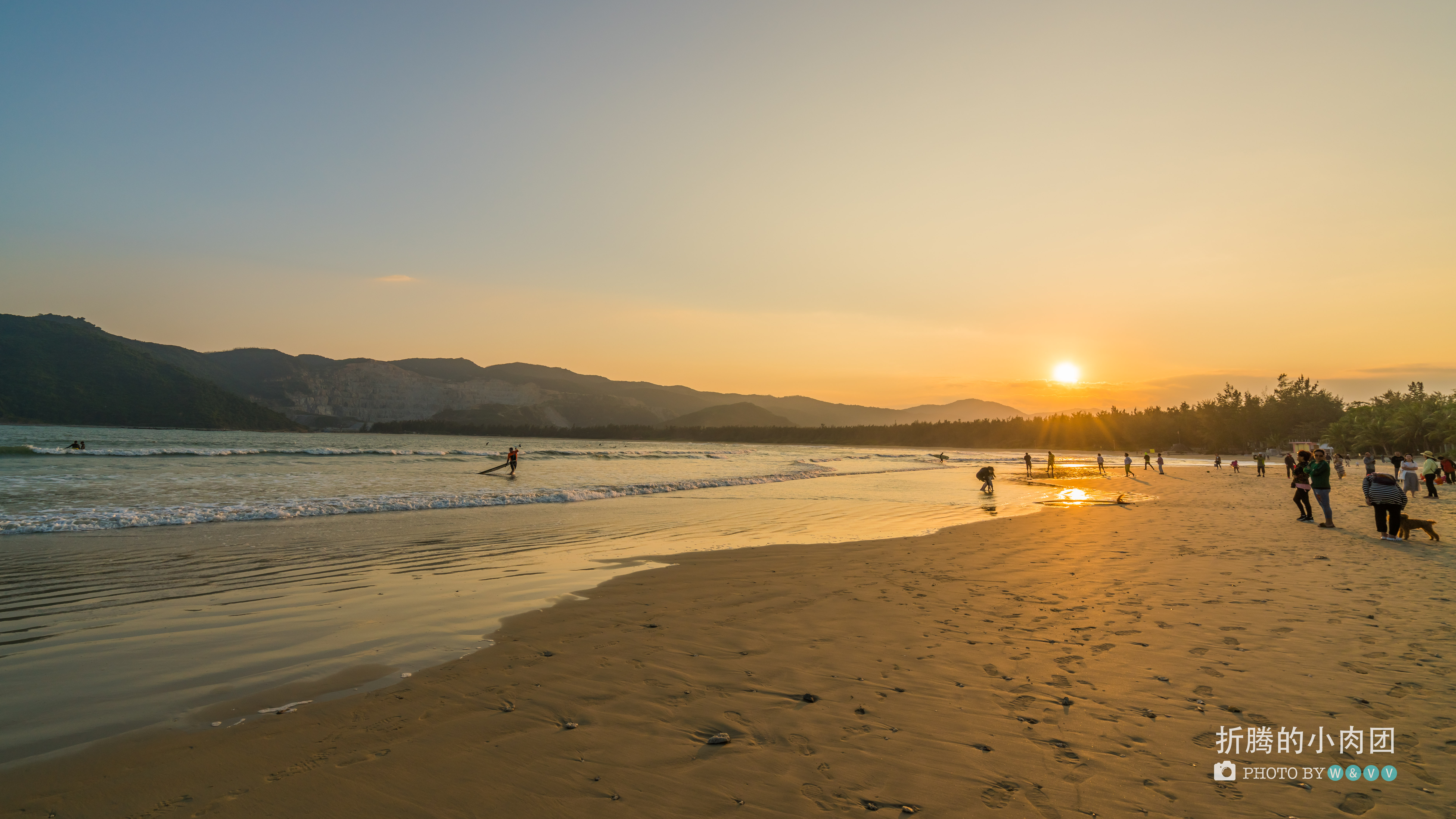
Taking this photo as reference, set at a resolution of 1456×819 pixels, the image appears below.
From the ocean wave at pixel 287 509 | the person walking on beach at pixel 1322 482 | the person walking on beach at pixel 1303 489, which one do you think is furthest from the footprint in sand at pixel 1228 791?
the ocean wave at pixel 287 509

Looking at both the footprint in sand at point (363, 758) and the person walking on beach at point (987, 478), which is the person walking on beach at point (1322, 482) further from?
the footprint in sand at point (363, 758)

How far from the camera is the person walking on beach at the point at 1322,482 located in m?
15.4

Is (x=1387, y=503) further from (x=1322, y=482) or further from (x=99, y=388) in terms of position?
(x=99, y=388)

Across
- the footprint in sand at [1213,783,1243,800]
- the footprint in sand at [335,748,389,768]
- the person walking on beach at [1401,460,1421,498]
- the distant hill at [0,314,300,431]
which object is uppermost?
the distant hill at [0,314,300,431]

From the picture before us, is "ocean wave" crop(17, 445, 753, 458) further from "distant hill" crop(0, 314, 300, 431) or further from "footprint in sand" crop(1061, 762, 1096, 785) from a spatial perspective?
"distant hill" crop(0, 314, 300, 431)

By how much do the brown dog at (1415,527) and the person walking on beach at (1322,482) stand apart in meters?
1.81

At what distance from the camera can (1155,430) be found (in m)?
116

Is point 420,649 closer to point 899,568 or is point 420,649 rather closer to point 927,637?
point 927,637

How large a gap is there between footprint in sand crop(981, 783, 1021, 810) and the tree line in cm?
5648

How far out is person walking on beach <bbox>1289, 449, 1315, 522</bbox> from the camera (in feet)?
55.1

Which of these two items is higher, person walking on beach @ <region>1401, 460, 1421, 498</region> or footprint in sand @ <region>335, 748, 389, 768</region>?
person walking on beach @ <region>1401, 460, 1421, 498</region>

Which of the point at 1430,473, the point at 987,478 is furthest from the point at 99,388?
the point at 1430,473

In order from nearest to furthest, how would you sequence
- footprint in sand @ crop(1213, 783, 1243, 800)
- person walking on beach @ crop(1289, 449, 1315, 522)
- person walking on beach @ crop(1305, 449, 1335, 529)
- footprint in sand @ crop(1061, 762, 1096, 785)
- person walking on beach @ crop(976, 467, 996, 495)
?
footprint in sand @ crop(1213, 783, 1243, 800) → footprint in sand @ crop(1061, 762, 1096, 785) → person walking on beach @ crop(1305, 449, 1335, 529) → person walking on beach @ crop(1289, 449, 1315, 522) → person walking on beach @ crop(976, 467, 996, 495)

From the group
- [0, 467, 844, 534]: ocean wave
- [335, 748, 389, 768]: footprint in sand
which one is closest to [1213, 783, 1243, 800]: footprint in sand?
[335, 748, 389, 768]: footprint in sand
